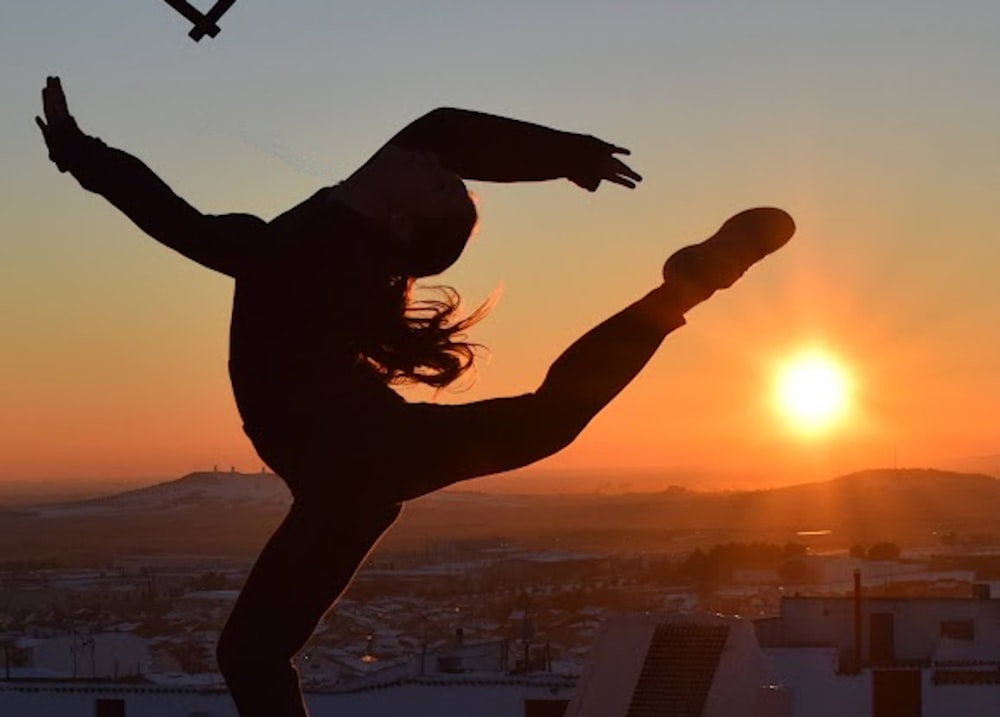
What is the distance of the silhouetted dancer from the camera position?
16.5 feet

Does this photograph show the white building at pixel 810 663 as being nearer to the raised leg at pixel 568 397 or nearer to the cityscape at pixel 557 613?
the cityscape at pixel 557 613

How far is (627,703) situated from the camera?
11.0 meters

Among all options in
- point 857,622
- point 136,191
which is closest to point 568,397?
point 136,191

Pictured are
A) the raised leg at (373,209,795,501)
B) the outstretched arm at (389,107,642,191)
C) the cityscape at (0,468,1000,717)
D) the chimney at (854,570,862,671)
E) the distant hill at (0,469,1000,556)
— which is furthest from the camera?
the distant hill at (0,469,1000,556)

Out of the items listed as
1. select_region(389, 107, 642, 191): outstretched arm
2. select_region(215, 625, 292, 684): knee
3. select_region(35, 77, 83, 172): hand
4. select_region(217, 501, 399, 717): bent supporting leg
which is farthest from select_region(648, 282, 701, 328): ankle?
select_region(35, 77, 83, 172): hand

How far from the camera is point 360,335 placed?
5.22m

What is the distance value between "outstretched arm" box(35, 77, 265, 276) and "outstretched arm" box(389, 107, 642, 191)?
0.39m

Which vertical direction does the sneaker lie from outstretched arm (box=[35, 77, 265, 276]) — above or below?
below

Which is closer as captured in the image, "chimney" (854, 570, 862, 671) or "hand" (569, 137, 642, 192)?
"hand" (569, 137, 642, 192)

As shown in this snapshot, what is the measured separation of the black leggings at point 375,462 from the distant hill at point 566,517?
404ft

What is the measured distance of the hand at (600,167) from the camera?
211 inches

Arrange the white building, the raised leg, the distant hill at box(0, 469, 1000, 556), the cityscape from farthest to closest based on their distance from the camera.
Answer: the distant hill at box(0, 469, 1000, 556)
the cityscape
the white building
the raised leg

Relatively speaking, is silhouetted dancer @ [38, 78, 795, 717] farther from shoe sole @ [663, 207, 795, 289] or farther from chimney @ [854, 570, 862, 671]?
chimney @ [854, 570, 862, 671]

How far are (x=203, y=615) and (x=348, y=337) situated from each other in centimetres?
7742
